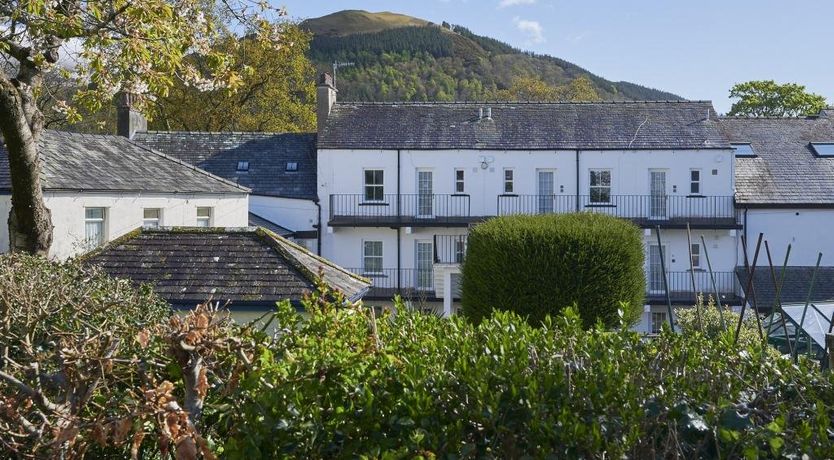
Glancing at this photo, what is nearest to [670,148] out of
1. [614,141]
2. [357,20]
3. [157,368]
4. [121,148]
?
[614,141]

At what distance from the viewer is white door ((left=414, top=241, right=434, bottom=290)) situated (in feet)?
110

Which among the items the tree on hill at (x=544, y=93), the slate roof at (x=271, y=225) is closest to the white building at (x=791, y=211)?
the slate roof at (x=271, y=225)

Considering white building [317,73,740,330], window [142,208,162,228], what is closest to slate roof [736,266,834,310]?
white building [317,73,740,330]

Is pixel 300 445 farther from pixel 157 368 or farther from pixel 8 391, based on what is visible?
pixel 8 391

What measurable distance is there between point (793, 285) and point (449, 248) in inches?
495

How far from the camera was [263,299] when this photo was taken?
12.1 metres

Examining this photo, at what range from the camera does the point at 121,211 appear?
927 inches

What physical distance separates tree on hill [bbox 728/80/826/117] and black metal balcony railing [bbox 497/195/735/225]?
25557 millimetres

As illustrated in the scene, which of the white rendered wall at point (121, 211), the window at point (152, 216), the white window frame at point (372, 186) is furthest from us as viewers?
the white window frame at point (372, 186)

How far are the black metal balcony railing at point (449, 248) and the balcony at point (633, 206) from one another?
1969 mm

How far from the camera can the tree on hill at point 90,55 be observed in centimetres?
1118

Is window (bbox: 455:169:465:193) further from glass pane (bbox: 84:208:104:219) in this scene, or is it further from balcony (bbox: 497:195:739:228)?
glass pane (bbox: 84:208:104:219)

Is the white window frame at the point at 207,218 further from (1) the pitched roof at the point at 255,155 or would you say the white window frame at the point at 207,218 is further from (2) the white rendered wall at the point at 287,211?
(2) the white rendered wall at the point at 287,211

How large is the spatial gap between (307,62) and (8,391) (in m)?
42.9
